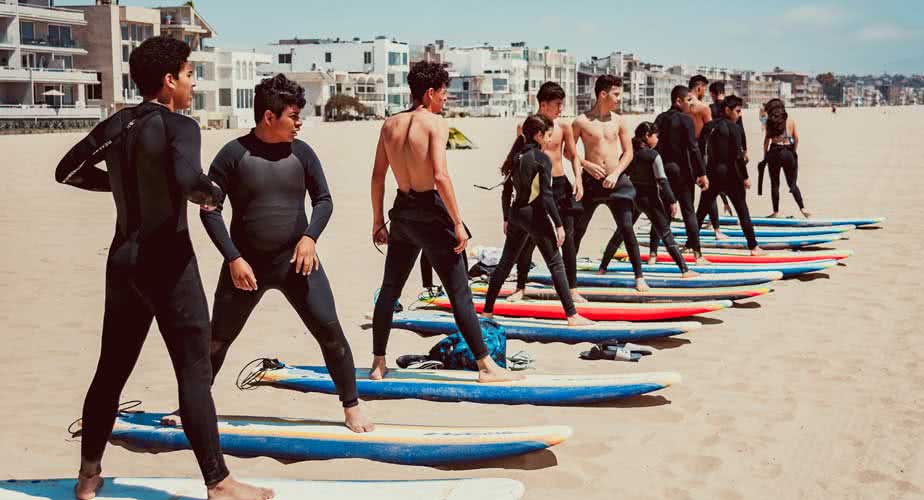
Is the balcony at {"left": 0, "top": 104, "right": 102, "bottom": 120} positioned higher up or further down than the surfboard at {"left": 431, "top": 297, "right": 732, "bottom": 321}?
higher up

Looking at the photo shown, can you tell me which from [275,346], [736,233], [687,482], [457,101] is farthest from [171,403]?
[457,101]

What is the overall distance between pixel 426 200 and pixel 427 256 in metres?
0.34

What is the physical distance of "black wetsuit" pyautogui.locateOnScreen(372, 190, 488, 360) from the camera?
557 cm

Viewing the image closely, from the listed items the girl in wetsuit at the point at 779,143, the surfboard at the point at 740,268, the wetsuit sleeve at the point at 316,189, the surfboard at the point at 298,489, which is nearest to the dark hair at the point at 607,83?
the surfboard at the point at 740,268

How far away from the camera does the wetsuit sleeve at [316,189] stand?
15.4 ft

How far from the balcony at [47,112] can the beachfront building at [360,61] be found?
163 feet

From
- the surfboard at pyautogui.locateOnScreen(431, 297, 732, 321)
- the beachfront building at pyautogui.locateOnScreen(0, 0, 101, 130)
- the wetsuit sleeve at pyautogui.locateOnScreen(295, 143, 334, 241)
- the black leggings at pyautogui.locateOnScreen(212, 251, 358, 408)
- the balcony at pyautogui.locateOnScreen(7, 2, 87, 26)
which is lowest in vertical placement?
the surfboard at pyautogui.locateOnScreen(431, 297, 732, 321)

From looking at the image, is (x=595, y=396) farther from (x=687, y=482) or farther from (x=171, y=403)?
(x=171, y=403)

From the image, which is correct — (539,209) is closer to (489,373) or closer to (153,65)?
(489,373)

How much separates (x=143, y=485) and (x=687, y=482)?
2.46 m

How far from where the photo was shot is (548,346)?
24.5ft

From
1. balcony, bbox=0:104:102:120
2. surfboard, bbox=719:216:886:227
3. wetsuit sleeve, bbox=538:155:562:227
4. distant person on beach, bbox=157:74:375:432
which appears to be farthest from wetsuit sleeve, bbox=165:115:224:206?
balcony, bbox=0:104:102:120

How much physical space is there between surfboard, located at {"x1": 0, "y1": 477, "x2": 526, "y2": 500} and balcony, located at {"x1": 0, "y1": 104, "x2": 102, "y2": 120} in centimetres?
5793

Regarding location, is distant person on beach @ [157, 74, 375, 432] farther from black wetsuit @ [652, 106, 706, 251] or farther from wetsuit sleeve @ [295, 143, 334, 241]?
black wetsuit @ [652, 106, 706, 251]
